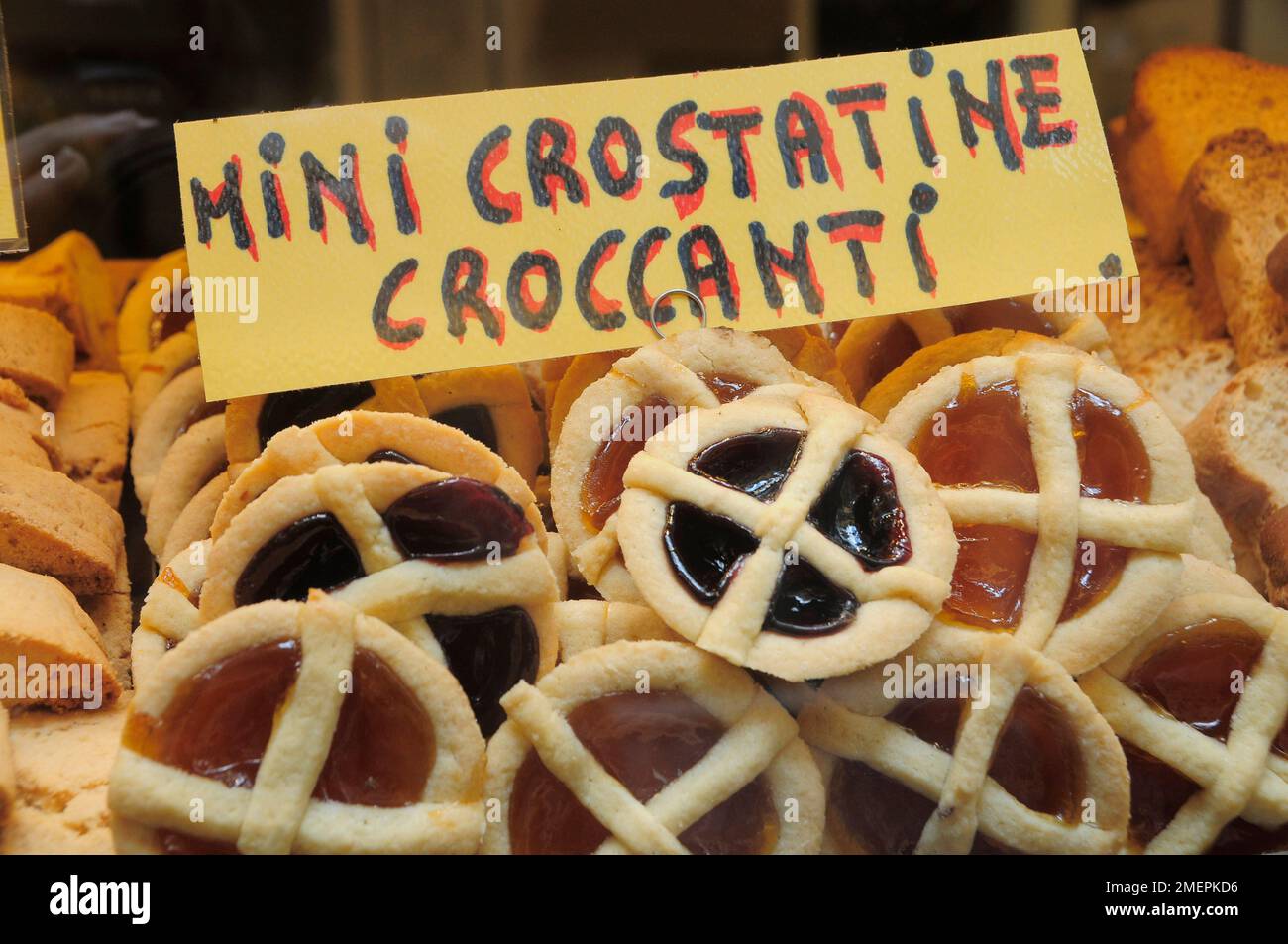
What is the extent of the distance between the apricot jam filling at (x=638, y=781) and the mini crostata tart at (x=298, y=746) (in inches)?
3.6

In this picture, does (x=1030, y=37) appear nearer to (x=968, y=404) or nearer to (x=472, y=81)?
(x=968, y=404)

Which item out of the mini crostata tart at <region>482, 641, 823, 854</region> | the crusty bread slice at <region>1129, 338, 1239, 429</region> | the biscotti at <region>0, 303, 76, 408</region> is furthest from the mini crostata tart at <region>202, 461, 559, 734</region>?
the crusty bread slice at <region>1129, 338, 1239, 429</region>

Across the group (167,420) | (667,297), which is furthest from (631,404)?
(167,420)

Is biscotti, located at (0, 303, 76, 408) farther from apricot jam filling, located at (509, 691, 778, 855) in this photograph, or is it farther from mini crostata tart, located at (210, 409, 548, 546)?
apricot jam filling, located at (509, 691, 778, 855)

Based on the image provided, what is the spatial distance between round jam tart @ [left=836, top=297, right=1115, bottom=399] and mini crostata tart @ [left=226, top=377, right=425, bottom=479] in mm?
771

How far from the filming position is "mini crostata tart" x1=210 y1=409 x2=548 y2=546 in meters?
1.36

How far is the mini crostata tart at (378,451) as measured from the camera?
136cm

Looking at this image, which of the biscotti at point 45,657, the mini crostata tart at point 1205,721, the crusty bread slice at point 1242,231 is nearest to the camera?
the mini crostata tart at point 1205,721

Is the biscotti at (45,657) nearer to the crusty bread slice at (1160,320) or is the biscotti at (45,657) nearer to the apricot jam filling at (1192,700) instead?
the apricot jam filling at (1192,700)

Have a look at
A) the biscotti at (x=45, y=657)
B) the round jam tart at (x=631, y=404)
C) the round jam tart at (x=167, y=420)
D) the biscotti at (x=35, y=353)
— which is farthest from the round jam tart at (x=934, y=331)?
the biscotti at (x=35, y=353)

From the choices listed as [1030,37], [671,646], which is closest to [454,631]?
[671,646]

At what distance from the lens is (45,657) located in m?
1.48

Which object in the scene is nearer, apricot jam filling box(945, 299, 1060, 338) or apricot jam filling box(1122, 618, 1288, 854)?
apricot jam filling box(1122, 618, 1288, 854)
